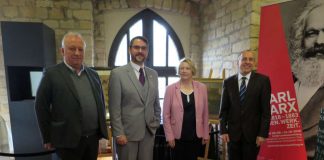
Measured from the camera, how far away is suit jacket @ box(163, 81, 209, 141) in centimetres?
229

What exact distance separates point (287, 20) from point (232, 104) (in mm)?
1349

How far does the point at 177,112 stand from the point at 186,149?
13.6 inches

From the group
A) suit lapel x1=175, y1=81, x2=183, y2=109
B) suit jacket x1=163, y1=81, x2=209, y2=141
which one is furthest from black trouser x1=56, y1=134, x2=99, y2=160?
suit lapel x1=175, y1=81, x2=183, y2=109

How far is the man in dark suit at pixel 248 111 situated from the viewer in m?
2.17

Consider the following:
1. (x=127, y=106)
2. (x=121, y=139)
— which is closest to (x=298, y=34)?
(x=127, y=106)

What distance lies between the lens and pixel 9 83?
3.23m

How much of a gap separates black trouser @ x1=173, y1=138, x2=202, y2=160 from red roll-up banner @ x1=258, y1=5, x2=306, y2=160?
1.11 meters

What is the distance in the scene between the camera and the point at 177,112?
2.29 metres

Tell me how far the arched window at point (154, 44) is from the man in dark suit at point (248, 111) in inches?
107

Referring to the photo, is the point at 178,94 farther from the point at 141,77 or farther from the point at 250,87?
the point at 250,87

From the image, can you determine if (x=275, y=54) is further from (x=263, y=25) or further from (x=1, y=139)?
(x=1, y=139)

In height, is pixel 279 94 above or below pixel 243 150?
above

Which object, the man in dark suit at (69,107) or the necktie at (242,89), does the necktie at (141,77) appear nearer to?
the man in dark suit at (69,107)

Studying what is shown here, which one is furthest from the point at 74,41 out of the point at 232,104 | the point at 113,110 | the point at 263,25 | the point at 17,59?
the point at 263,25
